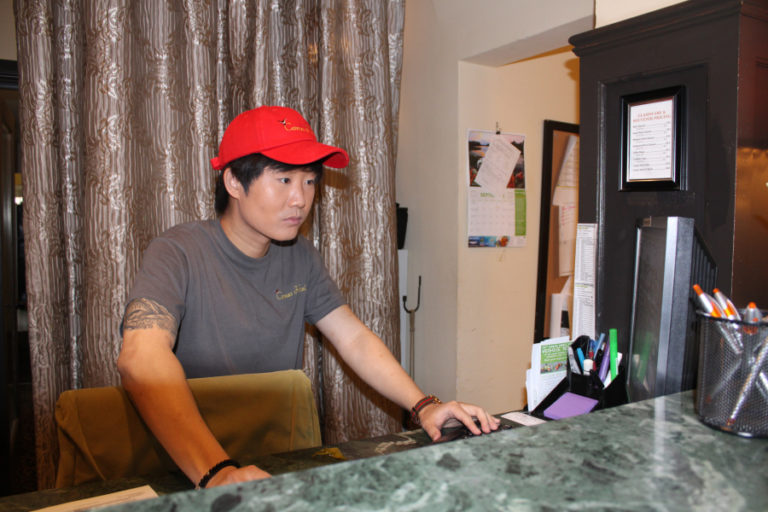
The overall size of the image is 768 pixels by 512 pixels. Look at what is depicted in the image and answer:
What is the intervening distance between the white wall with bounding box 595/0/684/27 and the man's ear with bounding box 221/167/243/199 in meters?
1.04

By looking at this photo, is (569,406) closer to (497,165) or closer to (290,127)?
(290,127)

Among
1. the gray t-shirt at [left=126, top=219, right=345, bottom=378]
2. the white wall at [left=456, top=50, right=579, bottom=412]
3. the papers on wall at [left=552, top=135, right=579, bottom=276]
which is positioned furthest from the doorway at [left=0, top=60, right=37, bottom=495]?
the papers on wall at [left=552, top=135, right=579, bottom=276]

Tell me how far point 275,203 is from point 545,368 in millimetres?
809

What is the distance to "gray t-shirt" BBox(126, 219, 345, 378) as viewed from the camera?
4.68 ft

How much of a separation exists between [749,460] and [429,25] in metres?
2.46

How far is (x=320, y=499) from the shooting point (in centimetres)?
46

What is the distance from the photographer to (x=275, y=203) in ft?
4.94

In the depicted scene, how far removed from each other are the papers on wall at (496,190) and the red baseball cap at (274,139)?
1145 millimetres

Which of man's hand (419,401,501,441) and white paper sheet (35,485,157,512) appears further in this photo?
man's hand (419,401,501,441)

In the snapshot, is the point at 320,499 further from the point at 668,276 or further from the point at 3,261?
the point at 3,261

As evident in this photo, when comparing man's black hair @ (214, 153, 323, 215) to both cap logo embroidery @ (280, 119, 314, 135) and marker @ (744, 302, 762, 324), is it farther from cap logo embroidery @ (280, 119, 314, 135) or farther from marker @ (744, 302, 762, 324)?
marker @ (744, 302, 762, 324)

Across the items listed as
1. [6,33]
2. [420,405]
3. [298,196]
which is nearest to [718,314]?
[420,405]

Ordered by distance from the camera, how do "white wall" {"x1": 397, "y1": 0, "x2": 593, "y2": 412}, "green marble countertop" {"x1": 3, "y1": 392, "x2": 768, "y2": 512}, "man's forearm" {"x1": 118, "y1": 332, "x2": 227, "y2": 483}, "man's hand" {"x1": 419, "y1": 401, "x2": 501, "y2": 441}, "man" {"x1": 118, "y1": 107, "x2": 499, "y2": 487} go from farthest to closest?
"white wall" {"x1": 397, "y1": 0, "x2": 593, "y2": 412}
"man" {"x1": 118, "y1": 107, "x2": 499, "y2": 487}
"man's hand" {"x1": 419, "y1": 401, "x2": 501, "y2": 441}
"man's forearm" {"x1": 118, "y1": 332, "x2": 227, "y2": 483}
"green marble countertop" {"x1": 3, "y1": 392, "x2": 768, "y2": 512}

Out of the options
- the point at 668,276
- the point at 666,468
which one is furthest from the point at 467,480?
the point at 668,276
